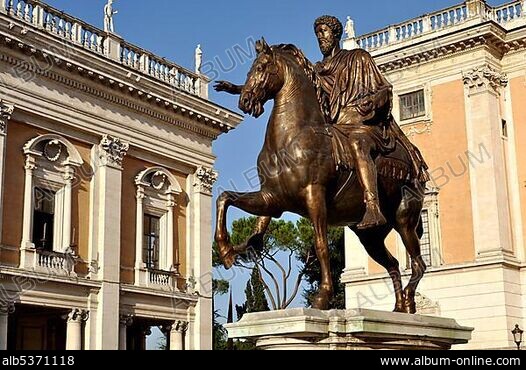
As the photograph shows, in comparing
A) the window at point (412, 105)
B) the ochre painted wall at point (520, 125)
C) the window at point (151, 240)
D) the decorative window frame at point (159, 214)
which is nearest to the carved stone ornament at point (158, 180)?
the decorative window frame at point (159, 214)

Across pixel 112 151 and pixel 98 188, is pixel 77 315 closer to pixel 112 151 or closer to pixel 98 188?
pixel 98 188

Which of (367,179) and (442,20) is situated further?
(442,20)

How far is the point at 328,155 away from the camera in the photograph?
6840 millimetres

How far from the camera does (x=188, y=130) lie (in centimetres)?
2716

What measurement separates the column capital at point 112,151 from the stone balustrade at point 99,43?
2.33 meters

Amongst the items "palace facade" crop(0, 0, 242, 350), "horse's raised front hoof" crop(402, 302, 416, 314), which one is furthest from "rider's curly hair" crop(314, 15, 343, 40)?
"palace facade" crop(0, 0, 242, 350)

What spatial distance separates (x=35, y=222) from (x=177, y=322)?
6126 millimetres

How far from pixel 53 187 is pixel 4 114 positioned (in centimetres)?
263

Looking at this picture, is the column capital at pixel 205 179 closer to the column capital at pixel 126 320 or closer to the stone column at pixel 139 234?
the stone column at pixel 139 234

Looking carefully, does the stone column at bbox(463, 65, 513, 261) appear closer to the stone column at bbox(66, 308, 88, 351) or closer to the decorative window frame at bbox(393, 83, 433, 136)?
the decorative window frame at bbox(393, 83, 433, 136)

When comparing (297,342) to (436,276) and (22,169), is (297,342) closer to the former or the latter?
(22,169)
